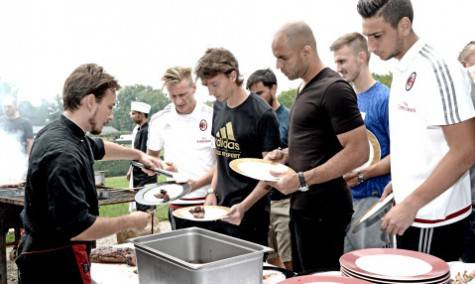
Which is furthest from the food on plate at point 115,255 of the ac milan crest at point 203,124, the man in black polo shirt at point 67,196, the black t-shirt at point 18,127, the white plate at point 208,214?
the black t-shirt at point 18,127

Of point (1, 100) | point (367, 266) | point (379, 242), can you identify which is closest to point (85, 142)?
point (367, 266)

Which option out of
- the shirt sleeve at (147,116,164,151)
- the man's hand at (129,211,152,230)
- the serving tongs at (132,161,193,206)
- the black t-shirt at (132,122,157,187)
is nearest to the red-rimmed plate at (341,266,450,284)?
the serving tongs at (132,161,193,206)

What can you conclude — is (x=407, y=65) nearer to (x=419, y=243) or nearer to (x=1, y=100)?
(x=419, y=243)

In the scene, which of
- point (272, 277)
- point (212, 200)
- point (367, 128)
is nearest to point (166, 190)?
point (272, 277)

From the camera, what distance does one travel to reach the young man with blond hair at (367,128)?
2412mm

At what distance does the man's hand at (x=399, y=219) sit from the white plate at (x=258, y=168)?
20.6 inches

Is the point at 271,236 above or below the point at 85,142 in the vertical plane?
below

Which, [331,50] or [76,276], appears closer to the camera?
[76,276]

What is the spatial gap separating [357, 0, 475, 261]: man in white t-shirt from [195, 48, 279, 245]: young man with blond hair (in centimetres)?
88

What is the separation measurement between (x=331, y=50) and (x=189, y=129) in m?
1.11

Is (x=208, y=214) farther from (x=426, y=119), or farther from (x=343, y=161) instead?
(x=426, y=119)

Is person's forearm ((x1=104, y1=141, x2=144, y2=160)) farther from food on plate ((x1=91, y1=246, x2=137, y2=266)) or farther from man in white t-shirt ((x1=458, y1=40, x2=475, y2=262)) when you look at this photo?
man in white t-shirt ((x1=458, y1=40, x2=475, y2=262))

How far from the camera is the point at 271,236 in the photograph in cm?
403

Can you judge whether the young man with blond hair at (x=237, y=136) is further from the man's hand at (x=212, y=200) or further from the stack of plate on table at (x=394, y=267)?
the stack of plate on table at (x=394, y=267)
